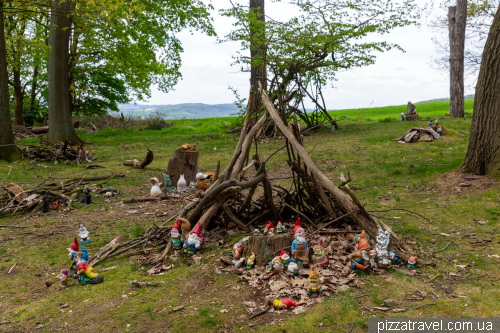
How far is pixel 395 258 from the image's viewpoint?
4316mm

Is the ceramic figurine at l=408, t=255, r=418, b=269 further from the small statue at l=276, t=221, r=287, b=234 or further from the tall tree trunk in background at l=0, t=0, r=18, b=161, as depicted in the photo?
the tall tree trunk in background at l=0, t=0, r=18, b=161

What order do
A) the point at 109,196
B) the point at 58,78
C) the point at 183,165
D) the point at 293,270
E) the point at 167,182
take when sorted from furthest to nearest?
the point at 58,78 → the point at 183,165 → the point at 167,182 → the point at 109,196 → the point at 293,270

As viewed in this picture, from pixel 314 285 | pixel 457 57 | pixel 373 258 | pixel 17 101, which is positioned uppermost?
pixel 457 57

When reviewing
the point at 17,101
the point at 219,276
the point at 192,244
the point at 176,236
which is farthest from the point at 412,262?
the point at 17,101

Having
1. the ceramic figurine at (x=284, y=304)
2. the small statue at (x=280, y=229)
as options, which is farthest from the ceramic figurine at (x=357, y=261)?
the small statue at (x=280, y=229)

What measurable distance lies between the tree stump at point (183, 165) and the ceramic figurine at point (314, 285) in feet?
20.9

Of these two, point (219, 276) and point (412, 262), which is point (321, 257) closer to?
point (412, 262)

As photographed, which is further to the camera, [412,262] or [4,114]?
[4,114]

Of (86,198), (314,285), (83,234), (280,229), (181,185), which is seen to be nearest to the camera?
(314,285)

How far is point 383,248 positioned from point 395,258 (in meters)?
0.26

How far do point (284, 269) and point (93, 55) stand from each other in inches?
807

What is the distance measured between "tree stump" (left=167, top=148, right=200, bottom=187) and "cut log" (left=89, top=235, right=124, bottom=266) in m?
4.21

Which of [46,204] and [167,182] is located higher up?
[167,182]

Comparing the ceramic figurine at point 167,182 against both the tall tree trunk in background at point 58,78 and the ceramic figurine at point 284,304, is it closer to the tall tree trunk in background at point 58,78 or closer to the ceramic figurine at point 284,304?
the ceramic figurine at point 284,304
